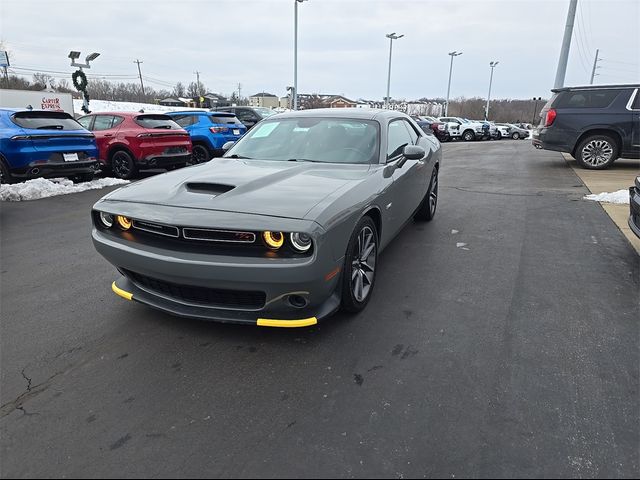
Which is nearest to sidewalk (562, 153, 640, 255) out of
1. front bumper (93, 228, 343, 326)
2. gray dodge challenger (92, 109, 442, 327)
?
gray dodge challenger (92, 109, 442, 327)

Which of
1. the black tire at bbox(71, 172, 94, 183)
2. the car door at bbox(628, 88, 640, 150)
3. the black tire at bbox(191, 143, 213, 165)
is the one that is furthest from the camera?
the black tire at bbox(191, 143, 213, 165)

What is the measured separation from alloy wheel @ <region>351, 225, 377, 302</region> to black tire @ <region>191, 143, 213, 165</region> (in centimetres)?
883

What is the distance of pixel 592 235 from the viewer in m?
5.06

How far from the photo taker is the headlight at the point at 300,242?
2.40 meters

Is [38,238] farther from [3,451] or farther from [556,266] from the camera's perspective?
[556,266]

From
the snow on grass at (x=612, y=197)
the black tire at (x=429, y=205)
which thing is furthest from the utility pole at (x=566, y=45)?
the black tire at (x=429, y=205)

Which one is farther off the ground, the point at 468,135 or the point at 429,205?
the point at 468,135

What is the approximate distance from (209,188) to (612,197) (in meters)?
6.72

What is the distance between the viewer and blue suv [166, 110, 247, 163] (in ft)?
35.9

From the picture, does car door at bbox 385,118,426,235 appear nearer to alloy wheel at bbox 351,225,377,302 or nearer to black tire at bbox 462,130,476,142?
alloy wheel at bbox 351,225,377,302

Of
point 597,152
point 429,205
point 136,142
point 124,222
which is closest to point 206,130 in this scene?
point 136,142

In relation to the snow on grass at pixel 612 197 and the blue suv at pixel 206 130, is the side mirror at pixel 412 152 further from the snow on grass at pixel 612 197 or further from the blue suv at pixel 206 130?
the blue suv at pixel 206 130

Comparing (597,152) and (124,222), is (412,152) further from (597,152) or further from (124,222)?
(597,152)

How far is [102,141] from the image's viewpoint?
9344mm
